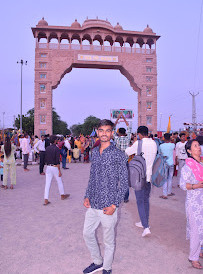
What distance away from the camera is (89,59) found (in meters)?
36.4

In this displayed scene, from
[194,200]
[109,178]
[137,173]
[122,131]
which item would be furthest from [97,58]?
[109,178]

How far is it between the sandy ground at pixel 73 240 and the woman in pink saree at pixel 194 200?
24 centimetres

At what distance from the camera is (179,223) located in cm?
494

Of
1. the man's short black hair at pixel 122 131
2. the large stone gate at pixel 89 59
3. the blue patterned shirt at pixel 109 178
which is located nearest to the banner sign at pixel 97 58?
the large stone gate at pixel 89 59

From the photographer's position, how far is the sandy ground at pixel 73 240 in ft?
10.6

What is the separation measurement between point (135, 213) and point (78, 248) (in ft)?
7.27

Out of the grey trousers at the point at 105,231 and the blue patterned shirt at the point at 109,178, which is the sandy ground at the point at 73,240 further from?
the blue patterned shirt at the point at 109,178

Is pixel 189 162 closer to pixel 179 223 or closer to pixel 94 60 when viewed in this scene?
pixel 179 223

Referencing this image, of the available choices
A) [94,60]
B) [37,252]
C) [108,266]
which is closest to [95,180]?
[108,266]

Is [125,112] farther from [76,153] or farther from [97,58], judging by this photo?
[76,153]

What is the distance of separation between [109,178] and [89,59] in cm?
3556

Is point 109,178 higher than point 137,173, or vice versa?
point 109,178

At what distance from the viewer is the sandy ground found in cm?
324

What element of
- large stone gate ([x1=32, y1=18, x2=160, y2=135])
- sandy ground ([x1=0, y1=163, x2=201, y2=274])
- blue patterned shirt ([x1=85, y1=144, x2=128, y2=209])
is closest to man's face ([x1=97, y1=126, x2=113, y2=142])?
blue patterned shirt ([x1=85, y1=144, x2=128, y2=209])
